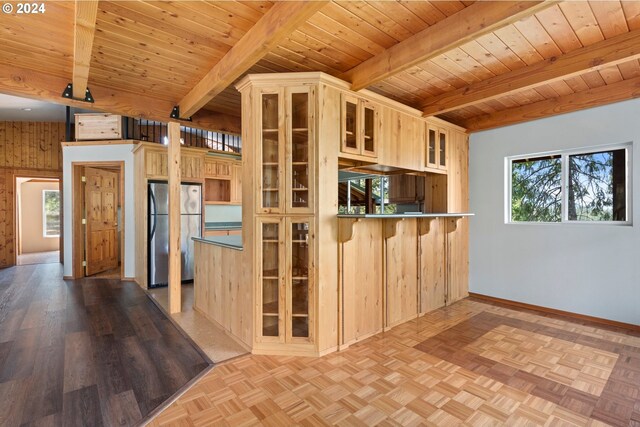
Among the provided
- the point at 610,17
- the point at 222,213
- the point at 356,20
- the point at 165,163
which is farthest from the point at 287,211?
the point at 222,213

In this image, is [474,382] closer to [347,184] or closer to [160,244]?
[347,184]

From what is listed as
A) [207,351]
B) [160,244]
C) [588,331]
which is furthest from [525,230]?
[160,244]

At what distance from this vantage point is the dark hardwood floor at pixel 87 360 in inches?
70.1

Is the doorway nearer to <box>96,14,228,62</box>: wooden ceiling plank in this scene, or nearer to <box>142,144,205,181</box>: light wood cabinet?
<box>142,144,205,181</box>: light wood cabinet

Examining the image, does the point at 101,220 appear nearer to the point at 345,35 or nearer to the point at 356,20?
the point at 345,35

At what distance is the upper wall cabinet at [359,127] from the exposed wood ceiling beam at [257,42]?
0.89 metres

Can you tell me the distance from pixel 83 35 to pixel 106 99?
1.27m

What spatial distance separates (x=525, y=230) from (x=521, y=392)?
94.1 inches

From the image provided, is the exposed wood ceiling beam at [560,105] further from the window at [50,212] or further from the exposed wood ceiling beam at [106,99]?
the window at [50,212]

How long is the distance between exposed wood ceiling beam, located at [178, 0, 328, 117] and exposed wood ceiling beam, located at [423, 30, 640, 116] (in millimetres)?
2101

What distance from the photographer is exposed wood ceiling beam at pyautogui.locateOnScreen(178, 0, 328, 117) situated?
5.51 feet

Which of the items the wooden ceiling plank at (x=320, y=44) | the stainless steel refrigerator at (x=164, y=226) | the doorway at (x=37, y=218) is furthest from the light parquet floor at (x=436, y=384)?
the doorway at (x=37, y=218)

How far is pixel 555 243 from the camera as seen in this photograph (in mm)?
3566

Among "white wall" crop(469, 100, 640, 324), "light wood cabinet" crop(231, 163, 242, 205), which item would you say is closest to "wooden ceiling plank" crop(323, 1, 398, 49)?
"white wall" crop(469, 100, 640, 324)
